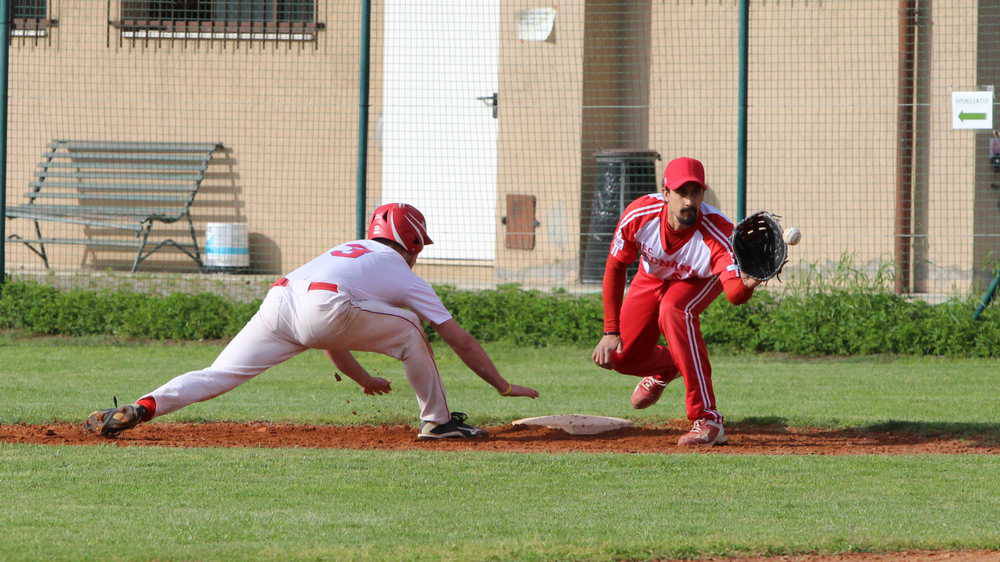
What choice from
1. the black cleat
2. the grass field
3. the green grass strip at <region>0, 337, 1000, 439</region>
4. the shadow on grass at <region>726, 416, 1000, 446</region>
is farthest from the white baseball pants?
the shadow on grass at <region>726, 416, 1000, 446</region>

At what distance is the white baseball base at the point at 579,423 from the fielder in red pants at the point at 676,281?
1.57ft

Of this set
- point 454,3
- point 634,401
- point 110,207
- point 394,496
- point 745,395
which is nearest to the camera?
point 394,496

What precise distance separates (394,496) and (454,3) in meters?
11.1

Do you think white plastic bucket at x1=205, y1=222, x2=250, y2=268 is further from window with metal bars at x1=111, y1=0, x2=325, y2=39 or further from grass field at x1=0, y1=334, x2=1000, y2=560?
grass field at x1=0, y1=334, x2=1000, y2=560

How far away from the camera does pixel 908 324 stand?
12664 millimetres

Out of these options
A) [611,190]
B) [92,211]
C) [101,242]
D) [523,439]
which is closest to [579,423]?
[523,439]

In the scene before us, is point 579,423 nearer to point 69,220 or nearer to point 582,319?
point 582,319

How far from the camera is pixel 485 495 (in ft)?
20.6

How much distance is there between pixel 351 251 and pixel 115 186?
35.6 feet

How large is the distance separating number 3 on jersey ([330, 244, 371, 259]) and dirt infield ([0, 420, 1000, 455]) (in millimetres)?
1179

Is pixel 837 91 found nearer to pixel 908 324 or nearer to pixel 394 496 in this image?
pixel 908 324

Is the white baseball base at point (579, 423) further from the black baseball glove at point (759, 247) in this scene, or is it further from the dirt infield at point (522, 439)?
the black baseball glove at point (759, 247)

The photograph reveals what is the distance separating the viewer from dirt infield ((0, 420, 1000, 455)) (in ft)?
25.9

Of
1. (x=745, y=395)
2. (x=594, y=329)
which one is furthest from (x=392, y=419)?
(x=594, y=329)
